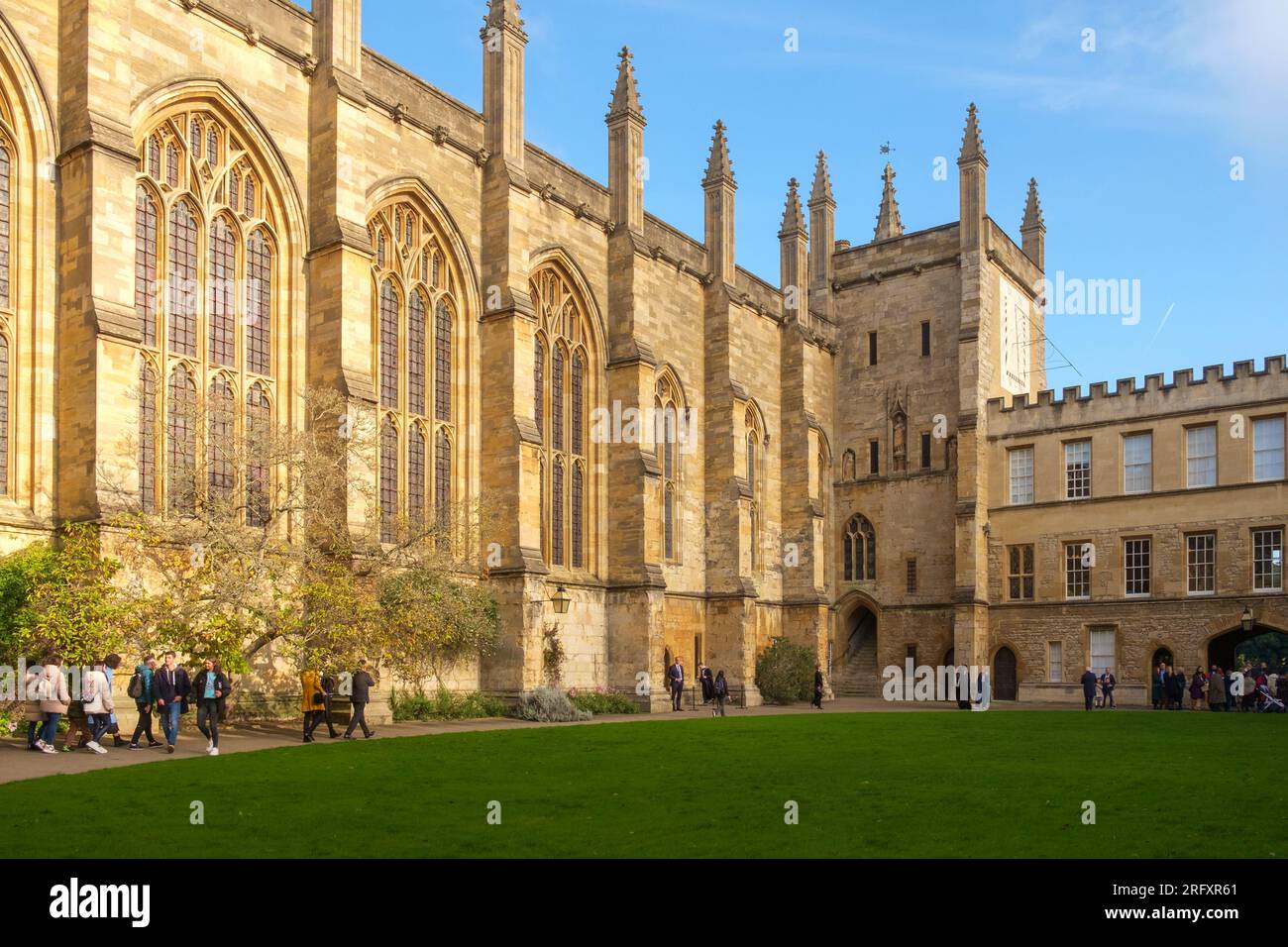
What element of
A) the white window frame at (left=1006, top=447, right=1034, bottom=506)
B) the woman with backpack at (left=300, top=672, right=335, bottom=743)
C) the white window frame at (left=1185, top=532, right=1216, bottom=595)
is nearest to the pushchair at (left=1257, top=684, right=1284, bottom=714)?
the white window frame at (left=1185, top=532, right=1216, bottom=595)

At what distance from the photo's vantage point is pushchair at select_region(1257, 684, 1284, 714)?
32.3m

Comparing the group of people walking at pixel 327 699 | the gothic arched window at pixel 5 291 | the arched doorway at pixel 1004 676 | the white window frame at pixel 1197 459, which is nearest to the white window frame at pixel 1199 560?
the white window frame at pixel 1197 459

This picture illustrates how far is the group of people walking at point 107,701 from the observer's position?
16.5 meters

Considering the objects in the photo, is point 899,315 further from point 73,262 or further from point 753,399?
point 73,262

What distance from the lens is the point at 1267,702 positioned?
3262 centimetres

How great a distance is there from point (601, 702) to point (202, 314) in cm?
1347

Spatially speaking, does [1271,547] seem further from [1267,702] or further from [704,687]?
[704,687]

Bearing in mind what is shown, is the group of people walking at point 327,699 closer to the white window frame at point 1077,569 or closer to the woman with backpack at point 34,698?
the woman with backpack at point 34,698

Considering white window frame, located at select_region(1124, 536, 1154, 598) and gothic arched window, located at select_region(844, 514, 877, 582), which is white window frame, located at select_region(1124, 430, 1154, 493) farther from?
gothic arched window, located at select_region(844, 514, 877, 582)

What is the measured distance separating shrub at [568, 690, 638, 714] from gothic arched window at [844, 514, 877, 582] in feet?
48.5

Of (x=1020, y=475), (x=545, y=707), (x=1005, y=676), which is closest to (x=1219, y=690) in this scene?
(x=1005, y=676)
